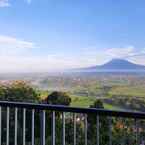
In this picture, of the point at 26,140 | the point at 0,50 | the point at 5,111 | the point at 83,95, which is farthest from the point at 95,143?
the point at 0,50

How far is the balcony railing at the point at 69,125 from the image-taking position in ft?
10.5

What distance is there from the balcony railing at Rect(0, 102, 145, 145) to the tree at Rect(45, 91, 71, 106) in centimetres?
78

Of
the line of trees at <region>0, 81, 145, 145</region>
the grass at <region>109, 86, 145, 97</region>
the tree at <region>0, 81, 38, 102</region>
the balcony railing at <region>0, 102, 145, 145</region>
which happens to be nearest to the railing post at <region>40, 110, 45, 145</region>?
the balcony railing at <region>0, 102, 145, 145</region>

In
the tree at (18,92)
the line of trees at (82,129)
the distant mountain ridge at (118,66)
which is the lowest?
the line of trees at (82,129)

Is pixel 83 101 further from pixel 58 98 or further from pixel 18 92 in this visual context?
pixel 18 92

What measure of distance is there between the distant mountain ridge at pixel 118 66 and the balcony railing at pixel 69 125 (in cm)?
229

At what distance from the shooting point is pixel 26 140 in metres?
3.96

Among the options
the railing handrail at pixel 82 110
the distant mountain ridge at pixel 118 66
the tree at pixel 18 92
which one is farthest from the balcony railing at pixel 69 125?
the distant mountain ridge at pixel 118 66

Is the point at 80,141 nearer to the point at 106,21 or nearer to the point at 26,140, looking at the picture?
the point at 26,140

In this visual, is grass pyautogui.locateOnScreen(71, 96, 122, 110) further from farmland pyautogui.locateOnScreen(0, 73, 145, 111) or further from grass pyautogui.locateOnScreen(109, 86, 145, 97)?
grass pyautogui.locateOnScreen(109, 86, 145, 97)

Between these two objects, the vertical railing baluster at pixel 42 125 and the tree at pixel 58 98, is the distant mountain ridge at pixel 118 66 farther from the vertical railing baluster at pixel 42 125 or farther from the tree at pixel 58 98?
the vertical railing baluster at pixel 42 125

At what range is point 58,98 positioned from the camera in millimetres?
5125

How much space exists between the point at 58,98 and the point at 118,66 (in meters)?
1.42

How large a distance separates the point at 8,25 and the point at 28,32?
43 centimetres
